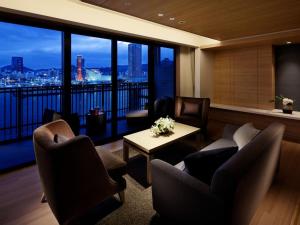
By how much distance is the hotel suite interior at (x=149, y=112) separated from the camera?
1691mm

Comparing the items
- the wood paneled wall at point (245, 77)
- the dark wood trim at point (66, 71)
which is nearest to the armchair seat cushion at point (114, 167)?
the dark wood trim at point (66, 71)

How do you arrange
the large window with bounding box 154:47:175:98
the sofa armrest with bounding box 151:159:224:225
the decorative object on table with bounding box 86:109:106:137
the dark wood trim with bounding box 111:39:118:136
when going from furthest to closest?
1. the large window with bounding box 154:47:175:98
2. the decorative object on table with bounding box 86:109:106:137
3. the dark wood trim with bounding box 111:39:118:136
4. the sofa armrest with bounding box 151:159:224:225

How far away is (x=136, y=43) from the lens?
15.2 ft

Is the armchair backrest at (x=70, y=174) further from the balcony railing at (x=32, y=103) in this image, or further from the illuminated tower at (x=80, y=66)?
the illuminated tower at (x=80, y=66)

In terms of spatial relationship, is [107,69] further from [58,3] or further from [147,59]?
[58,3]

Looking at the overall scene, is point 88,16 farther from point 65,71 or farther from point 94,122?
point 94,122

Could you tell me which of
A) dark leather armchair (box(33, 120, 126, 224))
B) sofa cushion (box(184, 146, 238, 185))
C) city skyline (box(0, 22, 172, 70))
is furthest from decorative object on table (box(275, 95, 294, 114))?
dark leather armchair (box(33, 120, 126, 224))

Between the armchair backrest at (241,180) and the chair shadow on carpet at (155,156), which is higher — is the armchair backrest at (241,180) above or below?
above

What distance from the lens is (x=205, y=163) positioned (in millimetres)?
1673

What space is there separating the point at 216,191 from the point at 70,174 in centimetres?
113

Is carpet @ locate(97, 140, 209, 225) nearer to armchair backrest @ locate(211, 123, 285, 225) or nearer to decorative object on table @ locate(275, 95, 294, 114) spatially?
armchair backrest @ locate(211, 123, 285, 225)

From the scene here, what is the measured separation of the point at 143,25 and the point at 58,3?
67.7 inches

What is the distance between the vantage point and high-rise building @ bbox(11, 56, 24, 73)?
356cm

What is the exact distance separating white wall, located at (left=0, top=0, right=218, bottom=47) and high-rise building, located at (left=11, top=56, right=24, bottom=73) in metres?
1.09
